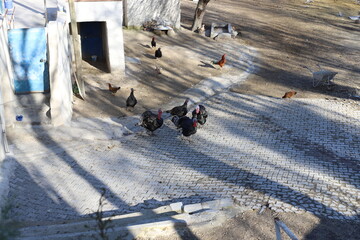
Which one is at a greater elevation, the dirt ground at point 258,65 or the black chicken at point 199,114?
the black chicken at point 199,114

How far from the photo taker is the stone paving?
8.73 m

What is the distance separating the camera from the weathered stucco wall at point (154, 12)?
22.6 metres

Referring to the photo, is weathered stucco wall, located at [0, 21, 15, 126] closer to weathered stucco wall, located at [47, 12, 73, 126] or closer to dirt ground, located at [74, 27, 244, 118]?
weathered stucco wall, located at [47, 12, 73, 126]

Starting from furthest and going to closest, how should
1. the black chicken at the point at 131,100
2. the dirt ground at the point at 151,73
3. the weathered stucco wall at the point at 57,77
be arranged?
the dirt ground at the point at 151,73
the black chicken at the point at 131,100
the weathered stucco wall at the point at 57,77

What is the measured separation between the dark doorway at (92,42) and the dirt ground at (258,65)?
116 cm

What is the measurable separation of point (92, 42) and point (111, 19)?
2.66 meters

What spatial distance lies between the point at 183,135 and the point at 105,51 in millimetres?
7274

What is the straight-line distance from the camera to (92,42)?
18.6 m

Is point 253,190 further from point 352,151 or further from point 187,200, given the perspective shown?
point 352,151

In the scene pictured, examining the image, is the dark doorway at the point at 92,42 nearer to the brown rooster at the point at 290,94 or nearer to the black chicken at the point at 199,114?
the black chicken at the point at 199,114

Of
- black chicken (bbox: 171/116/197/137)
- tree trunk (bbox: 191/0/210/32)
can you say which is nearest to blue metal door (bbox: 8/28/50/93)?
black chicken (bbox: 171/116/197/137)

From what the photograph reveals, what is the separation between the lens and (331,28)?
25.6 meters

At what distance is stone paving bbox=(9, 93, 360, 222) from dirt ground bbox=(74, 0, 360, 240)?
3.18 ft

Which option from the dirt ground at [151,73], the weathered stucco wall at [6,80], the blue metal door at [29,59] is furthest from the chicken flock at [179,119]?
the weathered stucco wall at [6,80]
